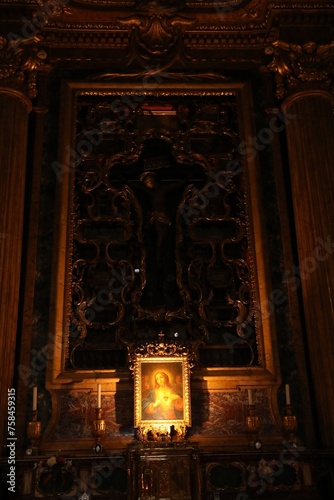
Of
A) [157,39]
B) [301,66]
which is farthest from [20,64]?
[301,66]

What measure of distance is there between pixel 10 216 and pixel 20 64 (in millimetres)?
1899

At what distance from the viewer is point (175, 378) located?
19.3 feet

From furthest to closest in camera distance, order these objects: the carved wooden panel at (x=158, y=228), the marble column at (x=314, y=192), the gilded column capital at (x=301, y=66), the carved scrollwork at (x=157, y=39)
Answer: the carved scrollwork at (x=157, y=39) < the gilded column capital at (x=301, y=66) < the carved wooden panel at (x=158, y=228) < the marble column at (x=314, y=192)

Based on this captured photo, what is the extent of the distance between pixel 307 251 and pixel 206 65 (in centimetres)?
276

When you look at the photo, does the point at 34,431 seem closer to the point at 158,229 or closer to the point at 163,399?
the point at 163,399

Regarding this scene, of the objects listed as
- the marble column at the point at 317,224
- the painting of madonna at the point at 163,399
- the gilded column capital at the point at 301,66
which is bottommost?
the painting of madonna at the point at 163,399

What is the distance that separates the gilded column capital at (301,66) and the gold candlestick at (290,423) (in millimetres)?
3552

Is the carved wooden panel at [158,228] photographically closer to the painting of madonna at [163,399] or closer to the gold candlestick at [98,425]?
the painting of madonna at [163,399]

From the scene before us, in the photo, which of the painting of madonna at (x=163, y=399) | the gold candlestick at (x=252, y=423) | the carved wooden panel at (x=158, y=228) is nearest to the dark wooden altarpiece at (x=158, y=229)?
the carved wooden panel at (x=158, y=228)

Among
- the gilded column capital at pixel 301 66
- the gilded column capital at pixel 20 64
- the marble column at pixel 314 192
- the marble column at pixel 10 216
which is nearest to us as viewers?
the marble column at pixel 10 216

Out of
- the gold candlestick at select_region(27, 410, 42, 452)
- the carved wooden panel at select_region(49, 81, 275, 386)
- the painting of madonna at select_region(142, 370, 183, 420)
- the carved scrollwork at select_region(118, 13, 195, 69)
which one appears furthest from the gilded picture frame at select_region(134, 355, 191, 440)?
the carved scrollwork at select_region(118, 13, 195, 69)

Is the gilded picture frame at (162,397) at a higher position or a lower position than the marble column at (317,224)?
lower

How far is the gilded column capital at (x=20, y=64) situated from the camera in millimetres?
7020

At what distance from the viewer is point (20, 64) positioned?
719cm
